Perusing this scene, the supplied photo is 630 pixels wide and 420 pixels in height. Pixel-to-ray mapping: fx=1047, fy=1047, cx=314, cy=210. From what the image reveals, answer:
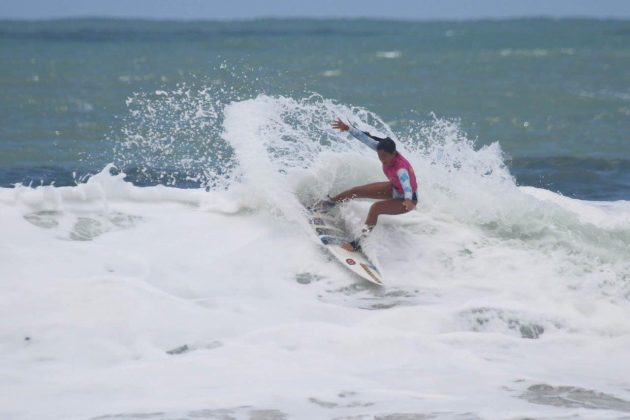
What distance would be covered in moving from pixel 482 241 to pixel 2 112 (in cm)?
1606

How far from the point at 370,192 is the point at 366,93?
1852 centimetres

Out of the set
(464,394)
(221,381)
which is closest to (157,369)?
(221,381)

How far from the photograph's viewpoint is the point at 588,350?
888cm

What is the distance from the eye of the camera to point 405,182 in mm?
10766

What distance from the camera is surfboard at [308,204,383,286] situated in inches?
408

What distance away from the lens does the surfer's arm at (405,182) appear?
10750 millimetres

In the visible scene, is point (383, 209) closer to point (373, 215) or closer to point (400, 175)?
point (373, 215)

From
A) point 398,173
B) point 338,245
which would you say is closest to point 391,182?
point 398,173

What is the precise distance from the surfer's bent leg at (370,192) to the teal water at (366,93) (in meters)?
4.45

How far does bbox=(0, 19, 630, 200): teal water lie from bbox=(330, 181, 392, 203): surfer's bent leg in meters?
4.45

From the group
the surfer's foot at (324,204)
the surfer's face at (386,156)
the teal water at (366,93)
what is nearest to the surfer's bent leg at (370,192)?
the surfer's foot at (324,204)

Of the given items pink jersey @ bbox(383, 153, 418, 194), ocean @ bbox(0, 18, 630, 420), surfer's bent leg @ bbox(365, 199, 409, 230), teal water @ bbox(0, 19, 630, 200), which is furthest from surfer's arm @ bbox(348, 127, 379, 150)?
teal water @ bbox(0, 19, 630, 200)

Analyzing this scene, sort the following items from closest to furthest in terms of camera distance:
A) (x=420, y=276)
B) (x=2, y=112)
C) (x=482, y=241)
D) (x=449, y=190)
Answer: (x=420, y=276)
(x=482, y=241)
(x=449, y=190)
(x=2, y=112)

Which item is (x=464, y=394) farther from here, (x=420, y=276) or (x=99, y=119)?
(x=99, y=119)
